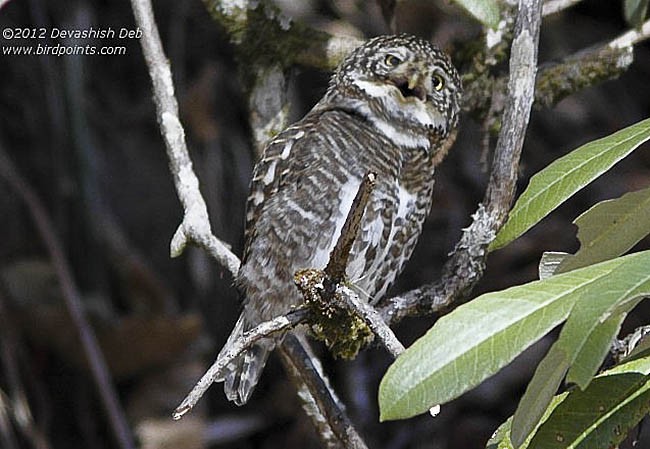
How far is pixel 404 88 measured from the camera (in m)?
2.48

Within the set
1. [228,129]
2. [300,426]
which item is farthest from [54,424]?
[228,129]

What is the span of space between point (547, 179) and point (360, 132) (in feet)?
2.82

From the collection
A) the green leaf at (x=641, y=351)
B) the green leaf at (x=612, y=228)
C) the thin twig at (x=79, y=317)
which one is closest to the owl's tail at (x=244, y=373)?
the green leaf at (x=612, y=228)

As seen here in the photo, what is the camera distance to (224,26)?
8.59 feet

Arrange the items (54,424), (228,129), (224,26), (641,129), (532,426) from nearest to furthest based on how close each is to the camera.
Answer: (532,426), (641,129), (224,26), (54,424), (228,129)

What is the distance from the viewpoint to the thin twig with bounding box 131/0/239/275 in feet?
7.23

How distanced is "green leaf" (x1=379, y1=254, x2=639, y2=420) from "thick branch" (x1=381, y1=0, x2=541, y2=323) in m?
0.50

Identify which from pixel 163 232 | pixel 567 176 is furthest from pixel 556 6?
pixel 163 232

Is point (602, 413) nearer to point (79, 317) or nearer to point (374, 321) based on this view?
point (374, 321)

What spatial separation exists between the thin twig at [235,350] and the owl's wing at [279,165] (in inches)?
25.0

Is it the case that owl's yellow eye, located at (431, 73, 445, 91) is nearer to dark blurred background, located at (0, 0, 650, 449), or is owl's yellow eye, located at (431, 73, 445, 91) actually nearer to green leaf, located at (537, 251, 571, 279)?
green leaf, located at (537, 251, 571, 279)

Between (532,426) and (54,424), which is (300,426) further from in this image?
(532,426)

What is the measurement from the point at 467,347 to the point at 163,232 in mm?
2981

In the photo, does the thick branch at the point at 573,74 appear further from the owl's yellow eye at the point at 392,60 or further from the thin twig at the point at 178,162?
the thin twig at the point at 178,162
